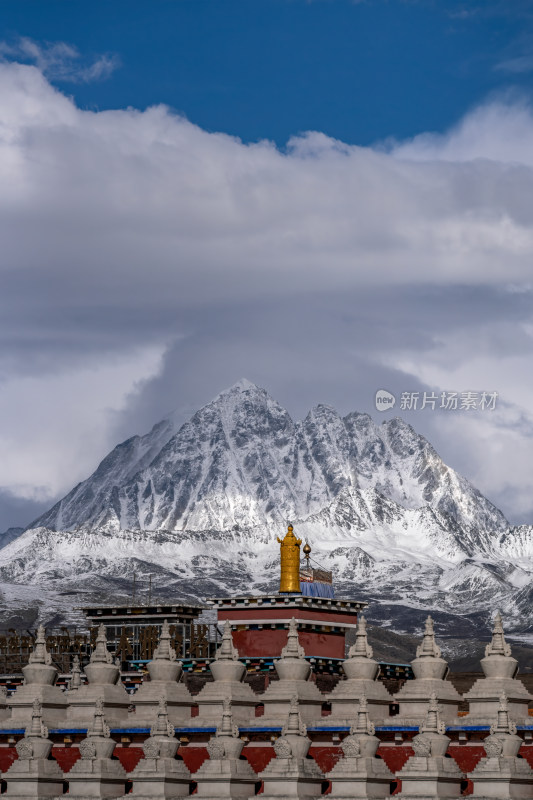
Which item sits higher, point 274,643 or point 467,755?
point 274,643

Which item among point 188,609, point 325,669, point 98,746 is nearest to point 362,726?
point 98,746

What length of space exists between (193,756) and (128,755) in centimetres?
260

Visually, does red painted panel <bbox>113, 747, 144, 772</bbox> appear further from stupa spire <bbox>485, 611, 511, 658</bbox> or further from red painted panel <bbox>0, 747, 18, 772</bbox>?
stupa spire <bbox>485, 611, 511, 658</bbox>

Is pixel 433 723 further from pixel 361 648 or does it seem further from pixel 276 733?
pixel 276 733

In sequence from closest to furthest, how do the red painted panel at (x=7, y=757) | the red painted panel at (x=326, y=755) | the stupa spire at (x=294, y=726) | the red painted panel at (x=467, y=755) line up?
1. the red painted panel at (x=467, y=755)
2. the stupa spire at (x=294, y=726)
3. the red painted panel at (x=326, y=755)
4. the red painted panel at (x=7, y=757)

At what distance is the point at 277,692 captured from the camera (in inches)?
2296

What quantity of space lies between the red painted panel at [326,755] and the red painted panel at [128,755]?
6610mm

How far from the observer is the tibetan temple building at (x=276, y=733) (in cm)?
5228

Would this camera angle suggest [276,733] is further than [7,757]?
No

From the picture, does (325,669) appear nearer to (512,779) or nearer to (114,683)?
(114,683)

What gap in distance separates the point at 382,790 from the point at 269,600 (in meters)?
21.7

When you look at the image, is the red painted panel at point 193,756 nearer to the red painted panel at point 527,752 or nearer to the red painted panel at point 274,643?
the red painted panel at point 527,752

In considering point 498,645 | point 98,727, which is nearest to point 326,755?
point 498,645

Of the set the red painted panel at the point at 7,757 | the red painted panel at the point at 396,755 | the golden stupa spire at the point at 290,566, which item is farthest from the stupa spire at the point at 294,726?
the golden stupa spire at the point at 290,566
